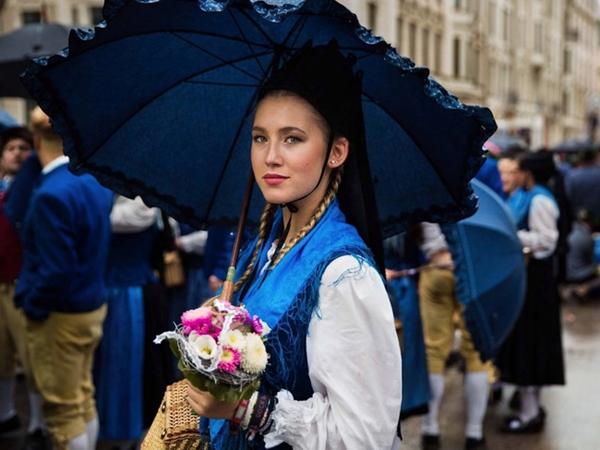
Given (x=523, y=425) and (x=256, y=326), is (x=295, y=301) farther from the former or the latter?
(x=523, y=425)

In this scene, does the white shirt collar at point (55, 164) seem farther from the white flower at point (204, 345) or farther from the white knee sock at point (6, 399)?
the white flower at point (204, 345)

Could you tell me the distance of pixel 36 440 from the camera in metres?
5.89

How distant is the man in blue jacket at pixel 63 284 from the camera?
177 inches

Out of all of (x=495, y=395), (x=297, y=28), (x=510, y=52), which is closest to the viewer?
(x=297, y=28)

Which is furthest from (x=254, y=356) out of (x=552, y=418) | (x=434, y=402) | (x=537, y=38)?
(x=537, y=38)

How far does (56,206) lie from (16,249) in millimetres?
1146

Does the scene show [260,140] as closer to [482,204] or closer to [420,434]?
[482,204]

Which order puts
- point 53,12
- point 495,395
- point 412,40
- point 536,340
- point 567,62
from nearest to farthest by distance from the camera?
1. point 536,340
2. point 495,395
3. point 53,12
4. point 412,40
5. point 567,62

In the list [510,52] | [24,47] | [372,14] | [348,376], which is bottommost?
[348,376]

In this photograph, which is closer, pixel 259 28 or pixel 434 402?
pixel 259 28

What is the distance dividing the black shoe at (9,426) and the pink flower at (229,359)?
4.66m

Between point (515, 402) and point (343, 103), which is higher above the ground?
point (343, 103)

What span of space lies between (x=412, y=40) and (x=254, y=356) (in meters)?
36.6

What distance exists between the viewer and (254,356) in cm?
198
